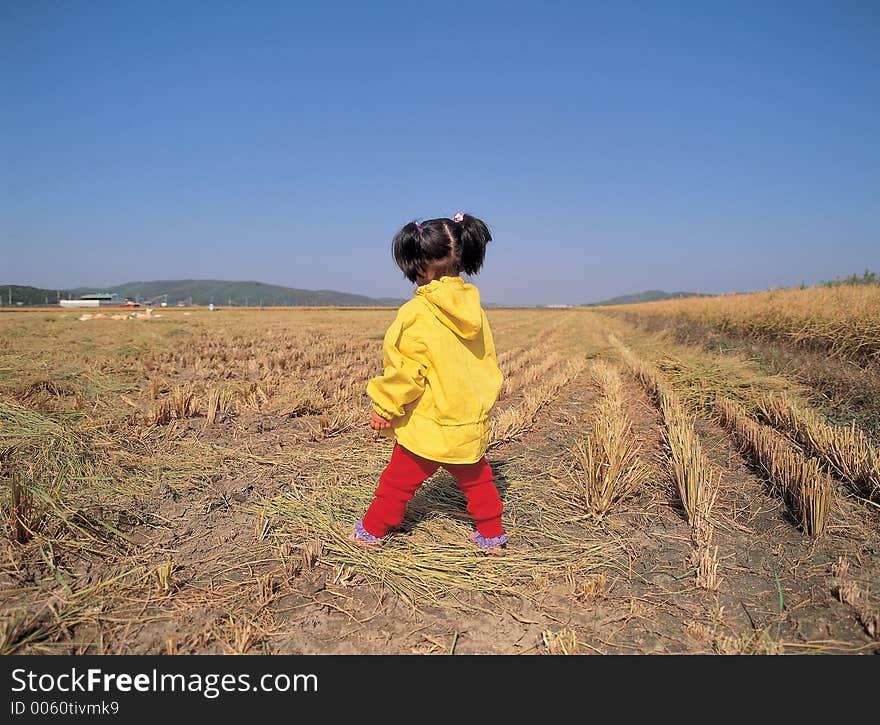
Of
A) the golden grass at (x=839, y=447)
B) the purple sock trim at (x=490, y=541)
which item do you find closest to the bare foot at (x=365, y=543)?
the purple sock trim at (x=490, y=541)

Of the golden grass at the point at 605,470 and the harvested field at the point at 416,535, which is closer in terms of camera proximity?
the harvested field at the point at 416,535

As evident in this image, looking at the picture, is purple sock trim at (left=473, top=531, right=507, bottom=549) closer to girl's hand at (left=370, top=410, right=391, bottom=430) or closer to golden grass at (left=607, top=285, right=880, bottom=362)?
girl's hand at (left=370, top=410, right=391, bottom=430)

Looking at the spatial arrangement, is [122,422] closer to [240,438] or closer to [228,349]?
[240,438]

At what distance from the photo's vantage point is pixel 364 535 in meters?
2.34

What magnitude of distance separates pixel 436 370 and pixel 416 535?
3.08 ft

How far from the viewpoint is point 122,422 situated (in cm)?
410

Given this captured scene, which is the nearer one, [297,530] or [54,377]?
[297,530]

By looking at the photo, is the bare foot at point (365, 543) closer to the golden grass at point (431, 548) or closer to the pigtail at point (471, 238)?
the golden grass at point (431, 548)

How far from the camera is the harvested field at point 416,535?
1.69 meters

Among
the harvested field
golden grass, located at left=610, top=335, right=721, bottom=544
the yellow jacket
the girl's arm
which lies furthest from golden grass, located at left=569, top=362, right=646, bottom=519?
the girl's arm

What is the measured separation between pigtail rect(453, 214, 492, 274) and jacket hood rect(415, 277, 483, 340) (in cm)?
12

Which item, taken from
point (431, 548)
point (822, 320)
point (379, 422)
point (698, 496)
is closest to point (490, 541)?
point (431, 548)
